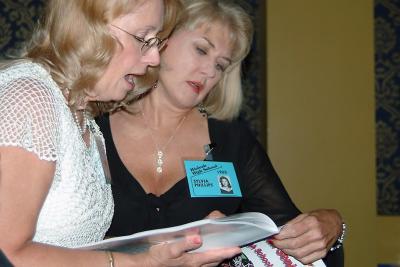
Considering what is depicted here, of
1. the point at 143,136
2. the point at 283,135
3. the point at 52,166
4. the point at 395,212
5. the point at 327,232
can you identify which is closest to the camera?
the point at 52,166

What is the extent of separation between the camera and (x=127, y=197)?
1.95 m

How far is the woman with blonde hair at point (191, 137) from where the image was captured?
198cm

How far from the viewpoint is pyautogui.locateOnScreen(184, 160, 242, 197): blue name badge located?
2016 mm

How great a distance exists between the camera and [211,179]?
2.05m

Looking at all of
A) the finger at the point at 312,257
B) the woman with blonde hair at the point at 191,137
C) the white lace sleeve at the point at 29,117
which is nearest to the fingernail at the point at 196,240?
the white lace sleeve at the point at 29,117

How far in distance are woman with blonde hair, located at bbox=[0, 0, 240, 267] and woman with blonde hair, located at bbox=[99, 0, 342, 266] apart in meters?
0.43

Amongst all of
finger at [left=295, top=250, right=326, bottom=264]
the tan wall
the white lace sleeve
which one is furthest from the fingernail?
the tan wall

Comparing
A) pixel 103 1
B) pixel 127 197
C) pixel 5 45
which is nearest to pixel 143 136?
pixel 127 197

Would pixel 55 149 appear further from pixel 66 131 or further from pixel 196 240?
pixel 196 240

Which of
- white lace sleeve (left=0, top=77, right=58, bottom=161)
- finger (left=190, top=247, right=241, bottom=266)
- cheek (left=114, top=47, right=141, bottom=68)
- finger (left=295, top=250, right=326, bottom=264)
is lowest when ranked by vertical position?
finger (left=295, top=250, right=326, bottom=264)

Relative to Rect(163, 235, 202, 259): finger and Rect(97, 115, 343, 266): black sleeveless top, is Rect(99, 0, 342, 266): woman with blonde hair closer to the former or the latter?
Rect(97, 115, 343, 266): black sleeveless top

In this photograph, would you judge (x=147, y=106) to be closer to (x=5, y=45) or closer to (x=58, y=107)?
(x=58, y=107)

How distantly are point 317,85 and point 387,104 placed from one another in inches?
22.3

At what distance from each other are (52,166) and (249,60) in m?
2.49
